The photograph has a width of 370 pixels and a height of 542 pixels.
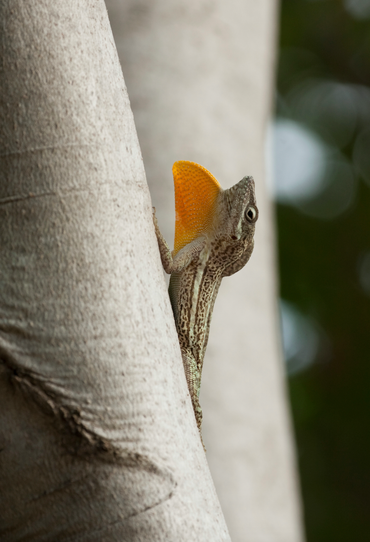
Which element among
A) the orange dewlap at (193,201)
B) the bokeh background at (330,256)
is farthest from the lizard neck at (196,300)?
the bokeh background at (330,256)

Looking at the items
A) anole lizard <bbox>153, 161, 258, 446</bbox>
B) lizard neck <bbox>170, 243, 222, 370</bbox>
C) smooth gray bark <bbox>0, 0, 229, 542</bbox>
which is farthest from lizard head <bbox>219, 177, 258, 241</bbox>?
smooth gray bark <bbox>0, 0, 229, 542</bbox>

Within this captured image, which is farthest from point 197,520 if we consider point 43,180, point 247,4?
point 247,4

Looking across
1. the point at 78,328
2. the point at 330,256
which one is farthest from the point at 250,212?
the point at 330,256

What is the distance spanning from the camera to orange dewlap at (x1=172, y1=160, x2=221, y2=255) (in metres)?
2.47

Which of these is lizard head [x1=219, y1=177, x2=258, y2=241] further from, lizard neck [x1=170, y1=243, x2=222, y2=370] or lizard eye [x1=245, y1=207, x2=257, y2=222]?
lizard neck [x1=170, y1=243, x2=222, y2=370]

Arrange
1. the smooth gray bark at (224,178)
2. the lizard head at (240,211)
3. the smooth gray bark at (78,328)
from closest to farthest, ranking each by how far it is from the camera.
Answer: the smooth gray bark at (78,328) → the lizard head at (240,211) → the smooth gray bark at (224,178)

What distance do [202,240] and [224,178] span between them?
3.51ft

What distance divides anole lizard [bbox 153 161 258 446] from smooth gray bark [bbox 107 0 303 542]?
23.8 inches

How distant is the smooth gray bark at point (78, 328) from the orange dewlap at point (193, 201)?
121 centimetres

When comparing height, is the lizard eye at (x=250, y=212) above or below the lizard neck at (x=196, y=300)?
above

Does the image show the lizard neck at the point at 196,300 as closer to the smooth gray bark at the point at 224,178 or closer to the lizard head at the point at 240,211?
the lizard head at the point at 240,211

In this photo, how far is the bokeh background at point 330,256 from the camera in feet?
32.1

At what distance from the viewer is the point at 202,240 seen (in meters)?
2.59

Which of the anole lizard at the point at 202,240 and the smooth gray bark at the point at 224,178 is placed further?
the smooth gray bark at the point at 224,178
